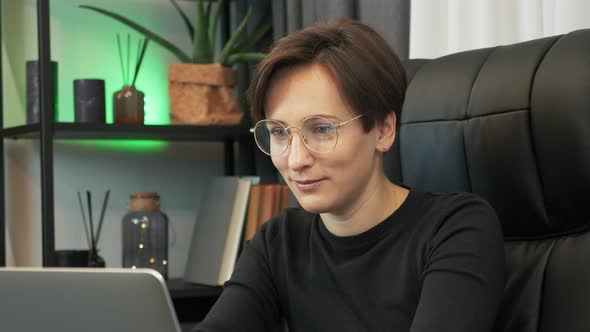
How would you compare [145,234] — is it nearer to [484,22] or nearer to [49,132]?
[49,132]

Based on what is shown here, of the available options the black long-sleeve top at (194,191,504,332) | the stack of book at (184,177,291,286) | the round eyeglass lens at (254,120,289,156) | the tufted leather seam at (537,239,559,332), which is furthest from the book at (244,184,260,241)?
the tufted leather seam at (537,239,559,332)

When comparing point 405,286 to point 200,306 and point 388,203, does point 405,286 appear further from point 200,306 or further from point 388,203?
point 200,306

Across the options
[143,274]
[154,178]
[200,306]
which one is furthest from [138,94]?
[143,274]

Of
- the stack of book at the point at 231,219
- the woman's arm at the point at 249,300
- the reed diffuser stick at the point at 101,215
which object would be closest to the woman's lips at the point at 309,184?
the woman's arm at the point at 249,300

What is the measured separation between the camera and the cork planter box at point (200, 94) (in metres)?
2.35

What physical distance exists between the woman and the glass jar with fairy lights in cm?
113

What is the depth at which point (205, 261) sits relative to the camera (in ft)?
7.91

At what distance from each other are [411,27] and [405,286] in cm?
95

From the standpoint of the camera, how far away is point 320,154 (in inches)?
47.0

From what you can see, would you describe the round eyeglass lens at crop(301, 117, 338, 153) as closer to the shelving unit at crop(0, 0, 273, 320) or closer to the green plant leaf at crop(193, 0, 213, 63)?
the shelving unit at crop(0, 0, 273, 320)

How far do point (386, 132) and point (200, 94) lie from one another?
1.17 metres

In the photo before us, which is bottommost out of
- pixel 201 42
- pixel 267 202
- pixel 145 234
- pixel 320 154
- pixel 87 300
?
pixel 145 234

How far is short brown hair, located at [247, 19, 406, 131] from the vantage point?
120 centimetres

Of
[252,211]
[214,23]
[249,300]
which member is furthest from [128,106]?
[249,300]
